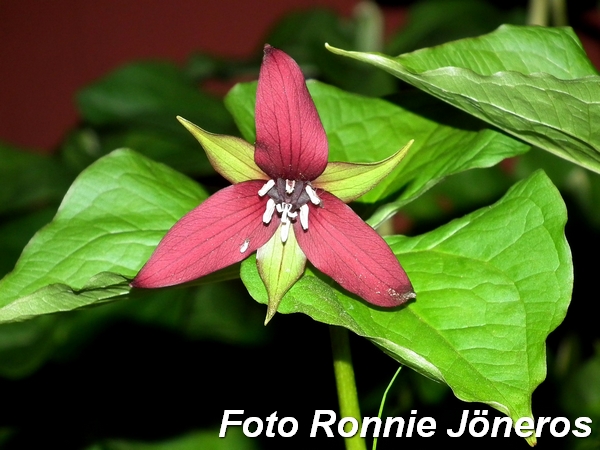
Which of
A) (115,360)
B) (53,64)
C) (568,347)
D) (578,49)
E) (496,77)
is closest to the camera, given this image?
(496,77)

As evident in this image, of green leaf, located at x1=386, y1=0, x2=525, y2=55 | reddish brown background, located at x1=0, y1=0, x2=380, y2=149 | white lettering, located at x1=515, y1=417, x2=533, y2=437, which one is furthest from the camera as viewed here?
Answer: reddish brown background, located at x1=0, y1=0, x2=380, y2=149

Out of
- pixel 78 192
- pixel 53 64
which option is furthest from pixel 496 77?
pixel 53 64

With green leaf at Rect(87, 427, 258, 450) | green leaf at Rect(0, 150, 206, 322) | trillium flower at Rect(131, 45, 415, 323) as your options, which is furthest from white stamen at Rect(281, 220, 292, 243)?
green leaf at Rect(87, 427, 258, 450)

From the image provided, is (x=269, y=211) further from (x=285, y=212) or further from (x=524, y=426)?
(x=524, y=426)

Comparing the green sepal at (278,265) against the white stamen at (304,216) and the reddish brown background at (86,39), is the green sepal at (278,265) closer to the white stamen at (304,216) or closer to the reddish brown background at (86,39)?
the white stamen at (304,216)

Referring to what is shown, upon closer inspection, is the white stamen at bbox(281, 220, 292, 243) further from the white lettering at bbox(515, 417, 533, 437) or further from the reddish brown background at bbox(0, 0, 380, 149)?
the reddish brown background at bbox(0, 0, 380, 149)

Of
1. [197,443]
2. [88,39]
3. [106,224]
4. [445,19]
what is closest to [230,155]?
[106,224]

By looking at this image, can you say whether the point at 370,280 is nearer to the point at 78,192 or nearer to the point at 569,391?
the point at 78,192
